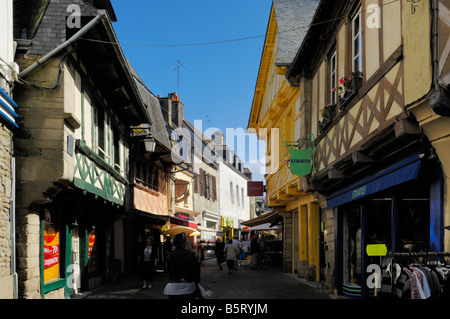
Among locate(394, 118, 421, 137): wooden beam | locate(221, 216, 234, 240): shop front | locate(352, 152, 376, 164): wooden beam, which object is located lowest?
locate(221, 216, 234, 240): shop front

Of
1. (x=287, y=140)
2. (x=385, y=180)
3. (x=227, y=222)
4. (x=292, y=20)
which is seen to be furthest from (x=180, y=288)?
(x=227, y=222)

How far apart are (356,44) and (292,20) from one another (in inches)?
334

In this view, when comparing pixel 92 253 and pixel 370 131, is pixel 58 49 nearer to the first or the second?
pixel 370 131

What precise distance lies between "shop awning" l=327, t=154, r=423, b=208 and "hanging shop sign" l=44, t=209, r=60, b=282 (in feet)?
19.4

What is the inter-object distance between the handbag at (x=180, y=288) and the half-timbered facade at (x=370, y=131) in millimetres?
2821

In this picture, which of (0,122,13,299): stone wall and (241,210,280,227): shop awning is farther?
(241,210,280,227): shop awning

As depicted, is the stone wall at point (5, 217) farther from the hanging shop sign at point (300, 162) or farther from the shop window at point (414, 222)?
the hanging shop sign at point (300, 162)

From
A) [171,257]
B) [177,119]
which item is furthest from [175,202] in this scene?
[171,257]

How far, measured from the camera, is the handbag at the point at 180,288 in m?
6.37

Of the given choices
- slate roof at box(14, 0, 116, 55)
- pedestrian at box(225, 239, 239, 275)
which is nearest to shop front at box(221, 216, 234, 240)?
pedestrian at box(225, 239, 239, 275)

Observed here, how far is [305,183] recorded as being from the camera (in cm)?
1234

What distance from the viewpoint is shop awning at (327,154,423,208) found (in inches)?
242

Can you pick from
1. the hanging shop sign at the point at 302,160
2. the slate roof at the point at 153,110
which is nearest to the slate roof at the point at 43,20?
the hanging shop sign at the point at 302,160

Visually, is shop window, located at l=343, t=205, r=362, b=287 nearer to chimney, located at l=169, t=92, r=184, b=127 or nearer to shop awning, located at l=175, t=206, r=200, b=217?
shop awning, located at l=175, t=206, r=200, b=217
